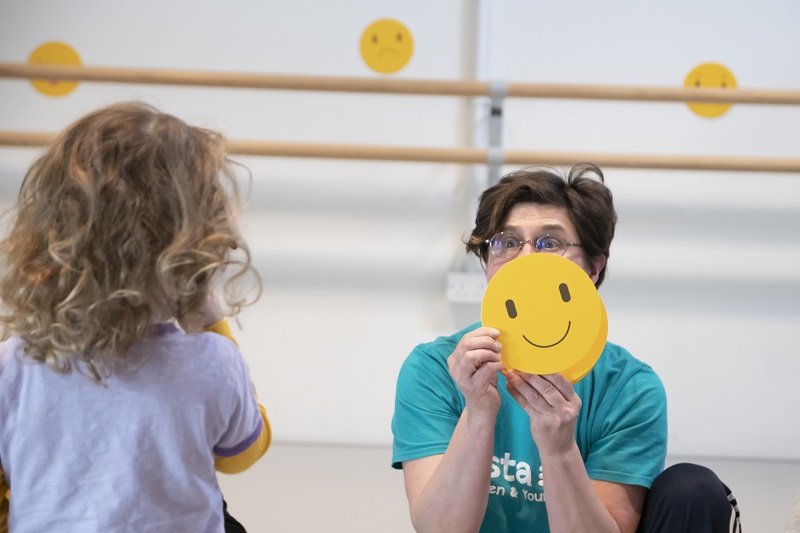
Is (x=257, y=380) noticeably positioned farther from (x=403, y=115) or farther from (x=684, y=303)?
(x=684, y=303)

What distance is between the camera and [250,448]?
39.4 inches

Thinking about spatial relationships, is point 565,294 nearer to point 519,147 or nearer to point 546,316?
point 546,316

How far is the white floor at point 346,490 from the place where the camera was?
190 centimetres

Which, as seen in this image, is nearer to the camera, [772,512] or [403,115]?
[772,512]

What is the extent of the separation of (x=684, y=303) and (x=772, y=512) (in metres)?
0.73

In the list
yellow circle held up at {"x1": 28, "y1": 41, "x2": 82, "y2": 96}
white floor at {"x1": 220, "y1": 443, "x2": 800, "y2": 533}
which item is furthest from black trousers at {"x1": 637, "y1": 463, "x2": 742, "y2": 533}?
yellow circle held up at {"x1": 28, "y1": 41, "x2": 82, "y2": 96}

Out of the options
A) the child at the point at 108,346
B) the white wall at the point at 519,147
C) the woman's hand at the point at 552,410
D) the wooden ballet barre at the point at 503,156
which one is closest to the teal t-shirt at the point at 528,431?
the woman's hand at the point at 552,410

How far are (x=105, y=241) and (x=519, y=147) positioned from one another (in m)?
1.82

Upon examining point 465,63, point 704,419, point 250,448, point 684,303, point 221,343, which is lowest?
point 704,419

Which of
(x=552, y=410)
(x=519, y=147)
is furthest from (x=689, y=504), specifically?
(x=519, y=147)

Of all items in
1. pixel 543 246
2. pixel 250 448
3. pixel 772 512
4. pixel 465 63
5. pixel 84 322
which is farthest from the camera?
pixel 465 63

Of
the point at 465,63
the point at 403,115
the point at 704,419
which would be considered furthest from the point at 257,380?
the point at 704,419

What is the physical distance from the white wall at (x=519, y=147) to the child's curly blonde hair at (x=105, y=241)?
1.67 metres

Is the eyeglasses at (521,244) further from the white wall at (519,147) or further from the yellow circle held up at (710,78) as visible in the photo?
the yellow circle held up at (710,78)
